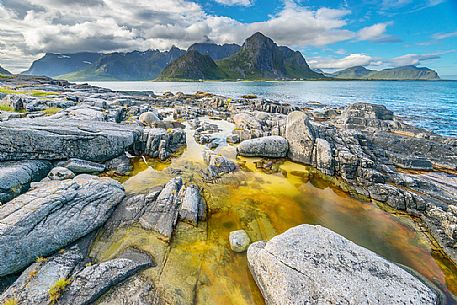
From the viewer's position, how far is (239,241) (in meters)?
9.57

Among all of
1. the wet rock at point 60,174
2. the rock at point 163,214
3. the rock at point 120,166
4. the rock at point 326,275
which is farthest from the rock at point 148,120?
the rock at point 326,275

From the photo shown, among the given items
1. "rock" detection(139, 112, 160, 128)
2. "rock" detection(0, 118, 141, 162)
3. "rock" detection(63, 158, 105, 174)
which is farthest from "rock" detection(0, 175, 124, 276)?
"rock" detection(139, 112, 160, 128)

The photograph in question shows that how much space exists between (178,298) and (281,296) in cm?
338

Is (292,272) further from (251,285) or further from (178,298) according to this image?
(178,298)

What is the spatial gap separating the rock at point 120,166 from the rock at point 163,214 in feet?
17.3

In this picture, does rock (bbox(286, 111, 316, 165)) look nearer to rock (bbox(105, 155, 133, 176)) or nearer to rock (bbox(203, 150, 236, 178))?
rock (bbox(203, 150, 236, 178))

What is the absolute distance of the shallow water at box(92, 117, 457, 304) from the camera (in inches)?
312

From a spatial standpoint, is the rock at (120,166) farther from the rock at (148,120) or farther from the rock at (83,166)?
the rock at (148,120)

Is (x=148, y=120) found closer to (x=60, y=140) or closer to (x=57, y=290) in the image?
(x=60, y=140)

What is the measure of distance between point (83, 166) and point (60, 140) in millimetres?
2185

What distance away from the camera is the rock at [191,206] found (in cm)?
1077

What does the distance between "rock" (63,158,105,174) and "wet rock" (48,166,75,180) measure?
0.87 metres

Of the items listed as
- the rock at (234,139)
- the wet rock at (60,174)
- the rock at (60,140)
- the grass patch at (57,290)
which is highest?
the rock at (60,140)

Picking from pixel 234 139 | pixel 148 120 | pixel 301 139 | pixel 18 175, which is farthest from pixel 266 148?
pixel 18 175
